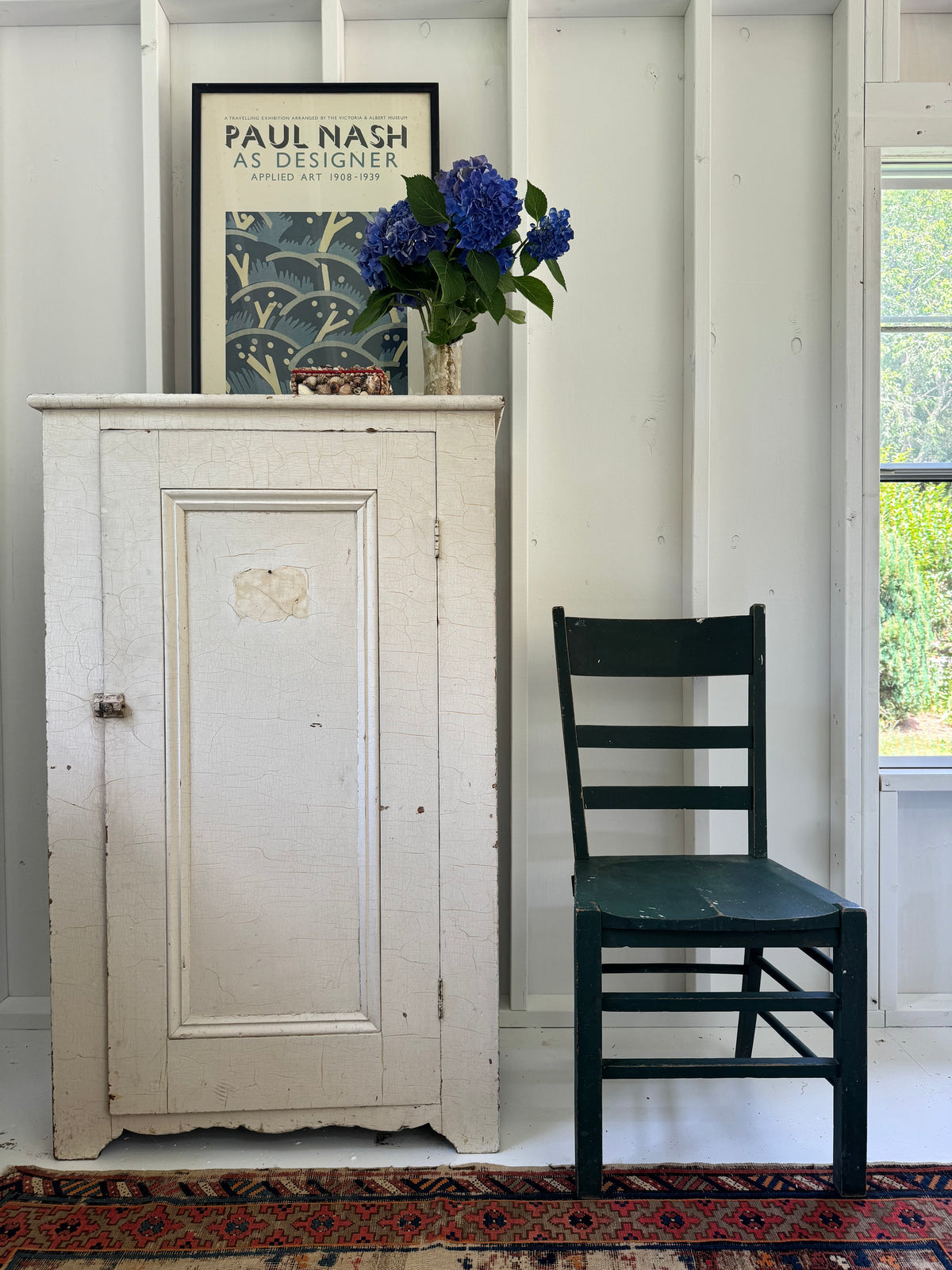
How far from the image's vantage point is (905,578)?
80.9 inches

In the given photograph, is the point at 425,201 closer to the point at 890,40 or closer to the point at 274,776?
the point at 274,776

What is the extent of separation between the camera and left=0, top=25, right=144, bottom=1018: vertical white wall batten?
1998mm

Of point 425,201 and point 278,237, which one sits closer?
point 425,201

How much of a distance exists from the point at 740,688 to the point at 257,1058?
1.36 m

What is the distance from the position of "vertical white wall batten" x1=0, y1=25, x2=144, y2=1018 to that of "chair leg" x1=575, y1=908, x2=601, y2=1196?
55.7 inches

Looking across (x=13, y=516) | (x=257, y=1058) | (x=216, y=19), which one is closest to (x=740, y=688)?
(x=257, y=1058)

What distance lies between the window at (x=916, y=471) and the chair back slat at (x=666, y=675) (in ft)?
1.79

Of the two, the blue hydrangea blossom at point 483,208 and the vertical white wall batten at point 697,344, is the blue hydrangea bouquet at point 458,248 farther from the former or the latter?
the vertical white wall batten at point 697,344

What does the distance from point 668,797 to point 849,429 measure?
1.00m

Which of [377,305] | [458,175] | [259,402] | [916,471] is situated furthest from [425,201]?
[916,471]

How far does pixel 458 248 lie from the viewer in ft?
4.93

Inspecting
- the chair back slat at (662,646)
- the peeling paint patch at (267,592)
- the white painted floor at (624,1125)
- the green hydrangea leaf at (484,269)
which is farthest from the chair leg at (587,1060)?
the green hydrangea leaf at (484,269)

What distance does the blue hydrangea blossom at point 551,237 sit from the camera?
156cm

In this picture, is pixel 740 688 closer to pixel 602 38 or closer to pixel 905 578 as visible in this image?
pixel 905 578
